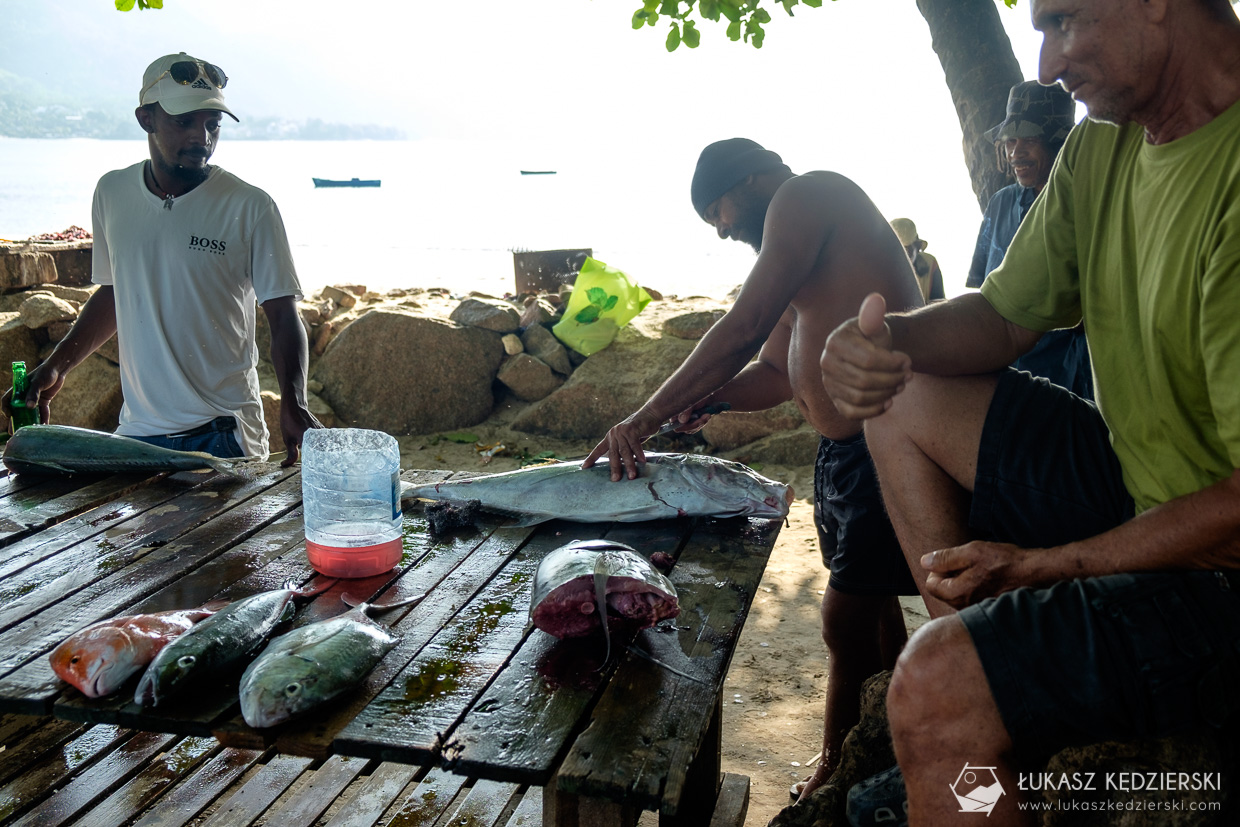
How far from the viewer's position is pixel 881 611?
3.18 metres

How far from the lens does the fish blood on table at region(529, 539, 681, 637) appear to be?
6.58 feet

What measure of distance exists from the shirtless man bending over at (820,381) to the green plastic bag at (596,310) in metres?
4.39

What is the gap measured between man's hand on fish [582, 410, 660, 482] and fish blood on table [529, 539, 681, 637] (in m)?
0.81

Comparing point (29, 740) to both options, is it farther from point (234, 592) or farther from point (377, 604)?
point (377, 604)

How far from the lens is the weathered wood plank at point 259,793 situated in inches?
104

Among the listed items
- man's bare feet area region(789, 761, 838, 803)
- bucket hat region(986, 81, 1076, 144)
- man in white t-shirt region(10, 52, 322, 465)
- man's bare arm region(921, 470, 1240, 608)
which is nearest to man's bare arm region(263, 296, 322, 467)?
man in white t-shirt region(10, 52, 322, 465)

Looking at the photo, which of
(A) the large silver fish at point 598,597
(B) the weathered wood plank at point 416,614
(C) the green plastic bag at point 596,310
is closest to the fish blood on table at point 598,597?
(A) the large silver fish at point 598,597

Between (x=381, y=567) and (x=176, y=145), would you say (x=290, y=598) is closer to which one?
(x=381, y=567)

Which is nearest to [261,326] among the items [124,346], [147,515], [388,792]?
[124,346]

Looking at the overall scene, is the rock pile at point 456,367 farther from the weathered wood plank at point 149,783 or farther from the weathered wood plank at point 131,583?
the weathered wood plank at point 149,783

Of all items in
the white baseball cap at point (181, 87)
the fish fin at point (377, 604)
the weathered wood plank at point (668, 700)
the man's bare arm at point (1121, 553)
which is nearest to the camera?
the weathered wood plank at point (668, 700)

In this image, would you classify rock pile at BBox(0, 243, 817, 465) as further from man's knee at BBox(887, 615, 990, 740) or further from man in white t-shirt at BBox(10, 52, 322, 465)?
man's knee at BBox(887, 615, 990, 740)

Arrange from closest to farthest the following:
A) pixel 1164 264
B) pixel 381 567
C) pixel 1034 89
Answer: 1. pixel 1164 264
2. pixel 381 567
3. pixel 1034 89

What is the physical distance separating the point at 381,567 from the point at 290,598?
30 cm
